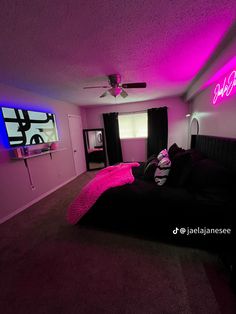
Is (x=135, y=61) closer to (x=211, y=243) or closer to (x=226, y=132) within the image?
(x=226, y=132)

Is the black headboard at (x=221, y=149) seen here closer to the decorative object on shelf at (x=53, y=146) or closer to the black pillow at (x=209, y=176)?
the black pillow at (x=209, y=176)

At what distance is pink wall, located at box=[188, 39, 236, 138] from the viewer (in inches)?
72.2

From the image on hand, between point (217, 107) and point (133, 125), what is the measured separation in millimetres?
3121

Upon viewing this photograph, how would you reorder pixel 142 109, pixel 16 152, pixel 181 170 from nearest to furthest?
pixel 181 170 < pixel 16 152 < pixel 142 109

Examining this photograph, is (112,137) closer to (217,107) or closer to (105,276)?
(217,107)

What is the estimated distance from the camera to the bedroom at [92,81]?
1165 millimetres

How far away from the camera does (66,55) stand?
1.75 m

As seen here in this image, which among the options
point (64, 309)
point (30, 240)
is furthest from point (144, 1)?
point (30, 240)

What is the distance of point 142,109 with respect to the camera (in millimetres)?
4879

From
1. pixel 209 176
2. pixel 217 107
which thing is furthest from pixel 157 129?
pixel 209 176

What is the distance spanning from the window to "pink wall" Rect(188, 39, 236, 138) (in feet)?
7.04

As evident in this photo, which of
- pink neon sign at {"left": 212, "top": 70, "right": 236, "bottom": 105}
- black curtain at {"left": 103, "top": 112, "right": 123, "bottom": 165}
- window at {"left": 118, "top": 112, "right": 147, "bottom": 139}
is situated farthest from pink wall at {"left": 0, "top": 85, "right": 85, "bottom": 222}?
pink neon sign at {"left": 212, "top": 70, "right": 236, "bottom": 105}

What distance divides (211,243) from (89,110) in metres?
5.26
